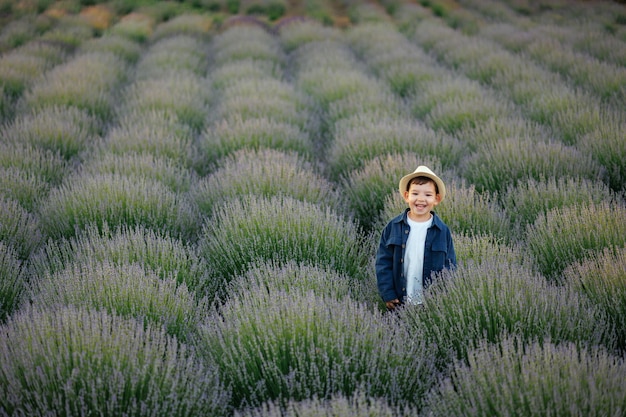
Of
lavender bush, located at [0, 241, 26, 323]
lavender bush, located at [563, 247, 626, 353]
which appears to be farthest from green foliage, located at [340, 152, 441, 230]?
lavender bush, located at [0, 241, 26, 323]

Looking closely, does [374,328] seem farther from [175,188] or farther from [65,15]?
[65,15]

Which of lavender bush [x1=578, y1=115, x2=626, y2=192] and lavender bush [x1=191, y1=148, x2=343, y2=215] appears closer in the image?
lavender bush [x1=191, y1=148, x2=343, y2=215]

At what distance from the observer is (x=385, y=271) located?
2496 millimetres

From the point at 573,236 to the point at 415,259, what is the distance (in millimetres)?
928

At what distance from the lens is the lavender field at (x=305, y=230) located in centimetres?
178

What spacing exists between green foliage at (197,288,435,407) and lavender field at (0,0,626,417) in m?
0.01

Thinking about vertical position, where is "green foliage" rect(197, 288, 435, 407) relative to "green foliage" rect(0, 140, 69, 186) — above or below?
below

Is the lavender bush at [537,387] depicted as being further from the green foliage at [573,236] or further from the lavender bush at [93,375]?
the green foliage at [573,236]

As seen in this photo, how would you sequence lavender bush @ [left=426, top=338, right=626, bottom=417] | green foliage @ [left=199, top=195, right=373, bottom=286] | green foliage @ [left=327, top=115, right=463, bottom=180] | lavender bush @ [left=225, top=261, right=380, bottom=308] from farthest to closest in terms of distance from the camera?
green foliage @ [left=327, top=115, right=463, bottom=180]
green foliage @ [left=199, top=195, right=373, bottom=286]
lavender bush @ [left=225, top=261, right=380, bottom=308]
lavender bush @ [left=426, top=338, right=626, bottom=417]

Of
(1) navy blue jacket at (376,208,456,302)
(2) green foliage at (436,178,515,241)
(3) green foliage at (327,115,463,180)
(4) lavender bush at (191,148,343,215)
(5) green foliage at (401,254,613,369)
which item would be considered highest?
(3) green foliage at (327,115,463,180)

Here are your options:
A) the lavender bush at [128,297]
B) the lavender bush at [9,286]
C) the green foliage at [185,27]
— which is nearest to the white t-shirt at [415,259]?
the lavender bush at [128,297]

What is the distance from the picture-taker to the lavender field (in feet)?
5.85

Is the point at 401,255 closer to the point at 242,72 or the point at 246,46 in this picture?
the point at 242,72

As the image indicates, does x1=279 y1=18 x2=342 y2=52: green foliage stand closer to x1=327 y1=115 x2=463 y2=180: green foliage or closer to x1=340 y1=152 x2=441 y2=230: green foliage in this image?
x1=327 y1=115 x2=463 y2=180: green foliage
